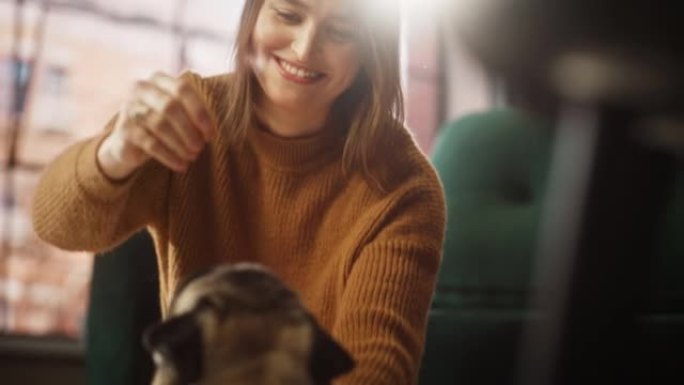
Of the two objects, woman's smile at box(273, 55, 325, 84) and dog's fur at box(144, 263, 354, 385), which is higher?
woman's smile at box(273, 55, 325, 84)

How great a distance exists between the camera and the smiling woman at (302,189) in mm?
537

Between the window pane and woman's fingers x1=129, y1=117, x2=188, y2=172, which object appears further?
the window pane

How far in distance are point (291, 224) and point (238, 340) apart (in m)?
0.11

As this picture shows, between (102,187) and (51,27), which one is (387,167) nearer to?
(102,187)

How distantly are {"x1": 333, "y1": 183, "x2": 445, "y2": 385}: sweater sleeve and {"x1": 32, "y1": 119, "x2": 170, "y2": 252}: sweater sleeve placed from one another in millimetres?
135

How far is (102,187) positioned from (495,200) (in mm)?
281

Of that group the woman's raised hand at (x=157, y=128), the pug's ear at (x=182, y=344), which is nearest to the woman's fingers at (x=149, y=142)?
the woman's raised hand at (x=157, y=128)

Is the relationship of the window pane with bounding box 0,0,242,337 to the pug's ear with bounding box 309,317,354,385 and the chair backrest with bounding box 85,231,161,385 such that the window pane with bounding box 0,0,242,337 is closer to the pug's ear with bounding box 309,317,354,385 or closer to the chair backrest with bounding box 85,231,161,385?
the chair backrest with bounding box 85,231,161,385

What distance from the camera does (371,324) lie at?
54 cm

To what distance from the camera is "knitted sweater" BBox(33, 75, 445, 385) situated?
1.79ft

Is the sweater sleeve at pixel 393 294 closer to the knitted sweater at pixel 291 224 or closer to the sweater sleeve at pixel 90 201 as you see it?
the knitted sweater at pixel 291 224

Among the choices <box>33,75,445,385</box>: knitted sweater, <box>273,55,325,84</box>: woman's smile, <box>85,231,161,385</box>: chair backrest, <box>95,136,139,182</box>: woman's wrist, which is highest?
<box>273,55,325,84</box>: woman's smile

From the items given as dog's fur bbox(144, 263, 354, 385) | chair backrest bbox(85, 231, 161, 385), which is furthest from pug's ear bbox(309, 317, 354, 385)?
chair backrest bbox(85, 231, 161, 385)

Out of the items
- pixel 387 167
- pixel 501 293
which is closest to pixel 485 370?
pixel 501 293
